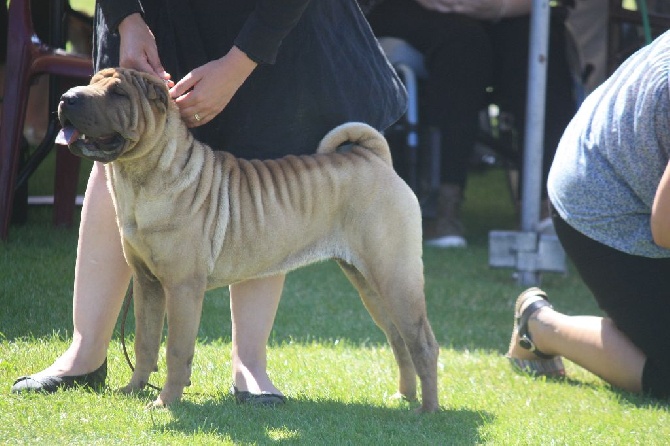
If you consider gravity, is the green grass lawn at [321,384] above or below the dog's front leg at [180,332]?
below

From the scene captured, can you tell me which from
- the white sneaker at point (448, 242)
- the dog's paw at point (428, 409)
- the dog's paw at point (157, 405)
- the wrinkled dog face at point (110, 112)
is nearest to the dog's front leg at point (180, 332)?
the dog's paw at point (157, 405)

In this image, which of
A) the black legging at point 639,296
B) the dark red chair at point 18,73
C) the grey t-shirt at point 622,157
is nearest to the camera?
the grey t-shirt at point 622,157

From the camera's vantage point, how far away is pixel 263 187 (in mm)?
2826

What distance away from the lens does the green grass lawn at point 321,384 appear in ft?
8.73

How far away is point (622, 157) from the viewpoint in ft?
10.6

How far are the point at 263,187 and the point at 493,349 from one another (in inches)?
62.1

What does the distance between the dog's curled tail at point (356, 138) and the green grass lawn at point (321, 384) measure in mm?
786

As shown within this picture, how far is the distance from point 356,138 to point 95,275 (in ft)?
2.90

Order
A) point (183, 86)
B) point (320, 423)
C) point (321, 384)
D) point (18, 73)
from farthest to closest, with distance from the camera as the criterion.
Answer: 1. point (18, 73)
2. point (321, 384)
3. point (320, 423)
4. point (183, 86)

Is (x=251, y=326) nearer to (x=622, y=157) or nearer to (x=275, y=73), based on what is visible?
(x=275, y=73)

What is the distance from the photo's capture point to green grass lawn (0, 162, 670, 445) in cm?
266

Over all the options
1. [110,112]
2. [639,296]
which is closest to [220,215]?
[110,112]

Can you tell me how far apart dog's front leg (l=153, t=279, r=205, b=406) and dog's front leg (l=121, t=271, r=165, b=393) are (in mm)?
168

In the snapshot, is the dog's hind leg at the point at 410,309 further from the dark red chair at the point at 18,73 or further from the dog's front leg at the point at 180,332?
the dark red chair at the point at 18,73
